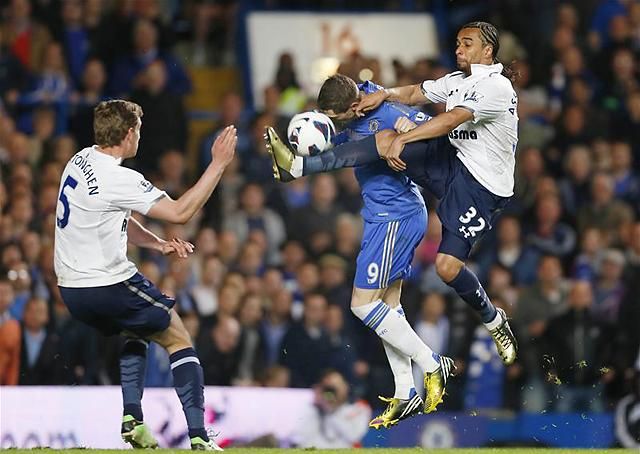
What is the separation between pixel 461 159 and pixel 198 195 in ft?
6.56

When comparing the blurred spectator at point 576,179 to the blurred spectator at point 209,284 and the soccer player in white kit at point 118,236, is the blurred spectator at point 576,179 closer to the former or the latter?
the blurred spectator at point 209,284

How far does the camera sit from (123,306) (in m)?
10.0

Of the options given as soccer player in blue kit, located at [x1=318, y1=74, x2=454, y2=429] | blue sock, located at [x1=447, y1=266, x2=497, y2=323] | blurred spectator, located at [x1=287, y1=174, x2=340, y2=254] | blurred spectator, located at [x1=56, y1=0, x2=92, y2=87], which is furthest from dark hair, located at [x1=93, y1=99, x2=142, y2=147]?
blurred spectator, located at [x1=56, y1=0, x2=92, y2=87]

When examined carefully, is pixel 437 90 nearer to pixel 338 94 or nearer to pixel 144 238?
pixel 338 94

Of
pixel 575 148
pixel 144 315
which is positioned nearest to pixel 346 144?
pixel 144 315

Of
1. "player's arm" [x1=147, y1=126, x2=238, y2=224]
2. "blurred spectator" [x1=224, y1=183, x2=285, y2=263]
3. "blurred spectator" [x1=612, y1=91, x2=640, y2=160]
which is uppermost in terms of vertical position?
"player's arm" [x1=147, y1=126, x2=238, y2=224]

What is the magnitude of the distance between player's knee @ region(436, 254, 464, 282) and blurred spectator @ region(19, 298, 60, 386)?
367cm

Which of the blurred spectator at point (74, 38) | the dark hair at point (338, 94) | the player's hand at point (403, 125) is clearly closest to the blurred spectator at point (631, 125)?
the blurred spectator at point (74, 38)

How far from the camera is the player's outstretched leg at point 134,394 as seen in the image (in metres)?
10.2

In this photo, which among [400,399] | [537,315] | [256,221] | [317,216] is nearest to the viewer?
[400,399]

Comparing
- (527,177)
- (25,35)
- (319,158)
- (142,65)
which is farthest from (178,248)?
(527,177)

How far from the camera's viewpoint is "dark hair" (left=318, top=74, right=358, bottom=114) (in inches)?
423

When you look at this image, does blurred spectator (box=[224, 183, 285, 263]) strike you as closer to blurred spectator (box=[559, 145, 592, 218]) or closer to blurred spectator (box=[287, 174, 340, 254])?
blurred spectator (box=[287, 174, 340, 254])

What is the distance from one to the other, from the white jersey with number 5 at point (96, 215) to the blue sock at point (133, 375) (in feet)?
2.18
